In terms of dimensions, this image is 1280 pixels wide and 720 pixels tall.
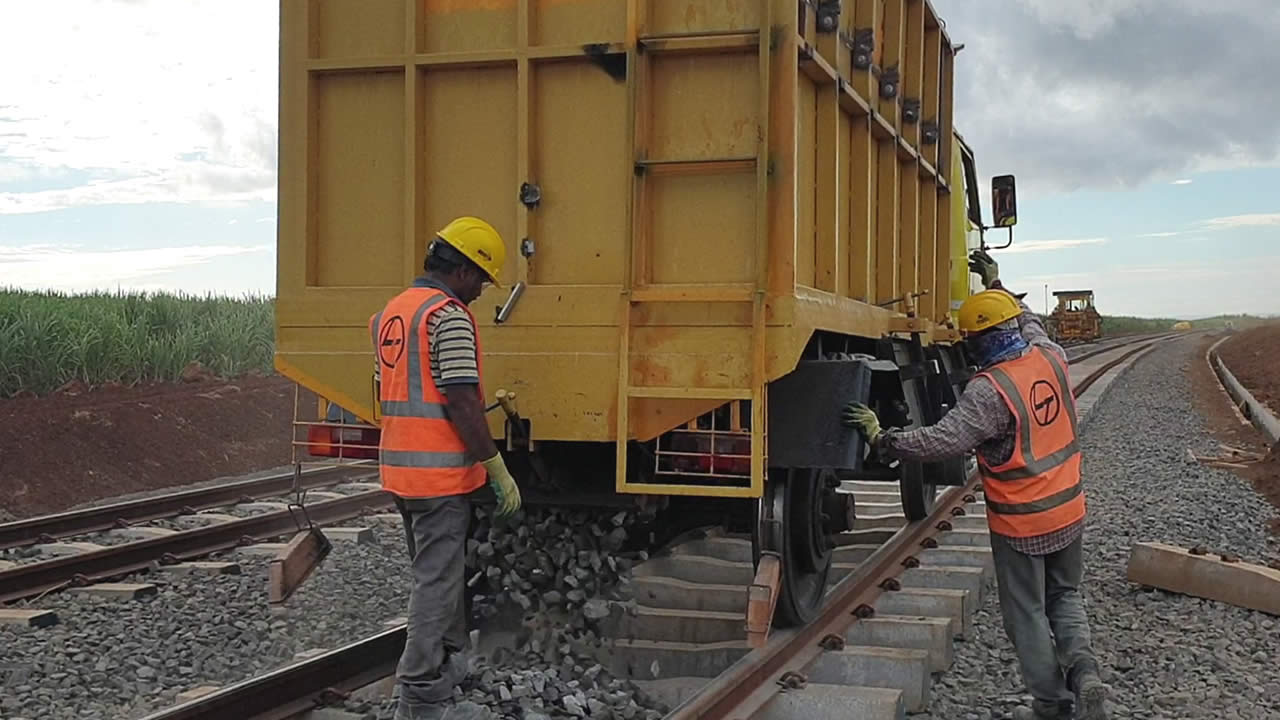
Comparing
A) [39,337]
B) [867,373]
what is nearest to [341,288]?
[867,373]

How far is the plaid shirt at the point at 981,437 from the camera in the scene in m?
4.66

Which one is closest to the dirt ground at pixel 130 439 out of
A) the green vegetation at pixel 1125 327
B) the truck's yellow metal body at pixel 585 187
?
the truck's yellow metal body at pixel 585 187

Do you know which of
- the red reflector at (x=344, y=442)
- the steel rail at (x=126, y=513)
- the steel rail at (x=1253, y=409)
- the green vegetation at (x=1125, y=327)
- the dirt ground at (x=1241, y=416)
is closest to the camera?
the red reflector at (x=344, y=442)

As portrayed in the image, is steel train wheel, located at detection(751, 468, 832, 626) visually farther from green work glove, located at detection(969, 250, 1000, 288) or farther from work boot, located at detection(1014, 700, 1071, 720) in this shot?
green work glove, located at detection(969, 250, 1000, 288)

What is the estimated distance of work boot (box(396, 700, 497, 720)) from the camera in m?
4.26

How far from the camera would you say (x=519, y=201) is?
4.77 meters

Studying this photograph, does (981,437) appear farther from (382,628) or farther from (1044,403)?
(382,628)

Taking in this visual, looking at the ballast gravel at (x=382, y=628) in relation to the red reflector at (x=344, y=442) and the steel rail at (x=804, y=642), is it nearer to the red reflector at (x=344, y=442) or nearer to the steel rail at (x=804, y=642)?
the steel rail at (x=804, y=642)

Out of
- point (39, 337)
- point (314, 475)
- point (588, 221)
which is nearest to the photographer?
point (588, 221)

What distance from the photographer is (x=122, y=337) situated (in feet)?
51.0

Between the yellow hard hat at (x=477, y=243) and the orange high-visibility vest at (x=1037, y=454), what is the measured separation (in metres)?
2.04

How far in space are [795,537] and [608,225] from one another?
177 centimetres

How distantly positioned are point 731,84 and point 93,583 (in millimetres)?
5093

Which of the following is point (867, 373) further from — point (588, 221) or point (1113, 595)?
point (1113, 595)
